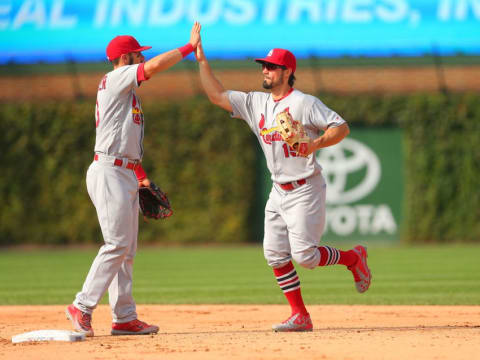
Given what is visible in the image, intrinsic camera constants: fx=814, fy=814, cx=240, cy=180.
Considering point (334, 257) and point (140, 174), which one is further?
point (140, 174)

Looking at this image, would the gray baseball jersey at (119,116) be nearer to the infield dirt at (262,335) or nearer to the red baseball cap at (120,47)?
the red baseball cap at (120,47)

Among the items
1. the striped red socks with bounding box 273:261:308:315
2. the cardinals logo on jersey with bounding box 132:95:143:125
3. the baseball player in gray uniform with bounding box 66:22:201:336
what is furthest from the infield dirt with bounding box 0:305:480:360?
the cardinals logo on jersey with bounding box 132:95:143:125

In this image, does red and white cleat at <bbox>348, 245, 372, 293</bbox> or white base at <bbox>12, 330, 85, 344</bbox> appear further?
red and white cleat at <bbox>348, 245, 372, 293</bbox>

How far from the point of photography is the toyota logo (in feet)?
57.6

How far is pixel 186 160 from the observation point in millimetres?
18281

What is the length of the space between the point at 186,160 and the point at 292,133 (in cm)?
1255

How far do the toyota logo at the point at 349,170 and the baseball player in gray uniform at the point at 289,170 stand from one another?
36.5ft

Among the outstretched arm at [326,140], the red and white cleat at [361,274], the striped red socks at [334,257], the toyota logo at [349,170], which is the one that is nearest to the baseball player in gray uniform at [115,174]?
the outstretched arm at [326,140]

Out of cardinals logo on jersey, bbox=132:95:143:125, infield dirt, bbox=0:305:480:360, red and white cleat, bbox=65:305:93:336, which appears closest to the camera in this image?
infield dirt, bbox=0:305:480:360

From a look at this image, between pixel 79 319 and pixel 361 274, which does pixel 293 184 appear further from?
pixel 79 319

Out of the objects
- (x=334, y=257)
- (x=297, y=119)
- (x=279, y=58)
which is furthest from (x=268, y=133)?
(x=334, y=257)

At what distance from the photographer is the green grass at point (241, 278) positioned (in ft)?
30.1

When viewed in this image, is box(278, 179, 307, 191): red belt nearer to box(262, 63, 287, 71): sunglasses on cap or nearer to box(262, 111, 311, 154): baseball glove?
box(262, 111, 311, 154): baseball glove

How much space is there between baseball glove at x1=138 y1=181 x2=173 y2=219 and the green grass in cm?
239
